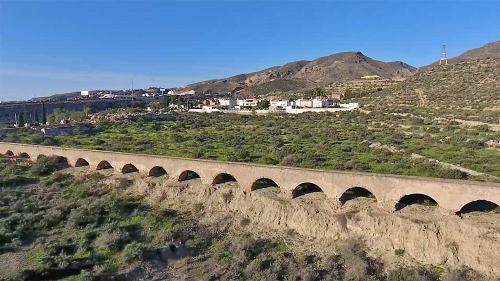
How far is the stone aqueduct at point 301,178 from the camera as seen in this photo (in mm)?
15961

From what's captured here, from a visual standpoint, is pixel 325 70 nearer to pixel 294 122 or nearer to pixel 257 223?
pixel 294 122

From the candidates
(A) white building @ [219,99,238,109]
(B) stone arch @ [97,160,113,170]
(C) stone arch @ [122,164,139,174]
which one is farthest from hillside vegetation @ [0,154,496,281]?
(A) white building @ [219,99,238,109]

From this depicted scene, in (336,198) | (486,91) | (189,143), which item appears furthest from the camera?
(486,91)

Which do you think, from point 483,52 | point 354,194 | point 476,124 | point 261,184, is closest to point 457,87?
point 476,124

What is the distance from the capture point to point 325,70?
163 meters

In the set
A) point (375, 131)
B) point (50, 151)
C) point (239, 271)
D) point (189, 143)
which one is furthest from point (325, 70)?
point (239, 271)

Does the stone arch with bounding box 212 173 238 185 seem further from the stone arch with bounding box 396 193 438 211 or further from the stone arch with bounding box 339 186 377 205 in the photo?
the stone arch with bounding box 396 193 438 211

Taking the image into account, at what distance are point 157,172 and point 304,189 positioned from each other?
11684 millimetres

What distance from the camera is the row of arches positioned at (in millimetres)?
17391

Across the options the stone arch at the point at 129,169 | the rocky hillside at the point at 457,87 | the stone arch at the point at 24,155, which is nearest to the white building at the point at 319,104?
the rocky hillside at the point at 457,87

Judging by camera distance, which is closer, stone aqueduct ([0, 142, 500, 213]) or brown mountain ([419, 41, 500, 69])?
stone aqueduct ([0, 142, 500, 213])

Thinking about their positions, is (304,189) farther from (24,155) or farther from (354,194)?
(24,155)

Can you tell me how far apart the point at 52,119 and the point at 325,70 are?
12459 centimetres

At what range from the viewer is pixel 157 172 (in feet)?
86.1
